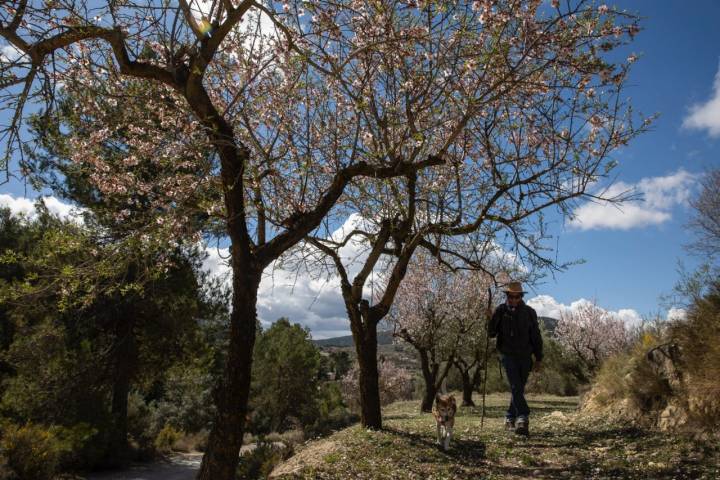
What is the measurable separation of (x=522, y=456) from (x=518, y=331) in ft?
6.81

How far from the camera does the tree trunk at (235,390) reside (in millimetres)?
6172

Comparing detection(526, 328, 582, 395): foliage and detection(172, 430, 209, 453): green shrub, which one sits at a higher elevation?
detection(526, 328, 582, 395): foliage

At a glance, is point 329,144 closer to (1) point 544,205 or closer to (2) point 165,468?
(1) point 544,205

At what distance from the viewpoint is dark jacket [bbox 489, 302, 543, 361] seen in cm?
869

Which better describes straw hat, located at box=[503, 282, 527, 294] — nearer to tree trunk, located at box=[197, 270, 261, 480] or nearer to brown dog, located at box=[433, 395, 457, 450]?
brown dog, located at box=[433, 395, 457, 450]

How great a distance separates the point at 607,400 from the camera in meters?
10.4

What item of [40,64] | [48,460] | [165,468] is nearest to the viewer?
[40,64]

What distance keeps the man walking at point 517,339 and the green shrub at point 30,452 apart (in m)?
10.7

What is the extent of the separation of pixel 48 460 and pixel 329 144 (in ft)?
33.3

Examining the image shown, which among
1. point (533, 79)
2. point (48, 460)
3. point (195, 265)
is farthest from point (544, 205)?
point (195, 265)

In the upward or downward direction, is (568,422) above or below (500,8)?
below

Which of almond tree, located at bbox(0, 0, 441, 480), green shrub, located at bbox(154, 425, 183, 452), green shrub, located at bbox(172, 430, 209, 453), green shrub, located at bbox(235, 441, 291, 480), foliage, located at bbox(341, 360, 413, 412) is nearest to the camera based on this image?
almond tree, located at bbox(0, 0, 441, 480)

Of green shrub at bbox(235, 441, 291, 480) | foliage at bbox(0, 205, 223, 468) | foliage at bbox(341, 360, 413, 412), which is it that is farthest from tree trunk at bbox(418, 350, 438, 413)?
foliage at bbox(341, 360, 413, 412)

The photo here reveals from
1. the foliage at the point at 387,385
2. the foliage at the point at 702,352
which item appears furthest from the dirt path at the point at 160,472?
the foliage at the point at 387,385
